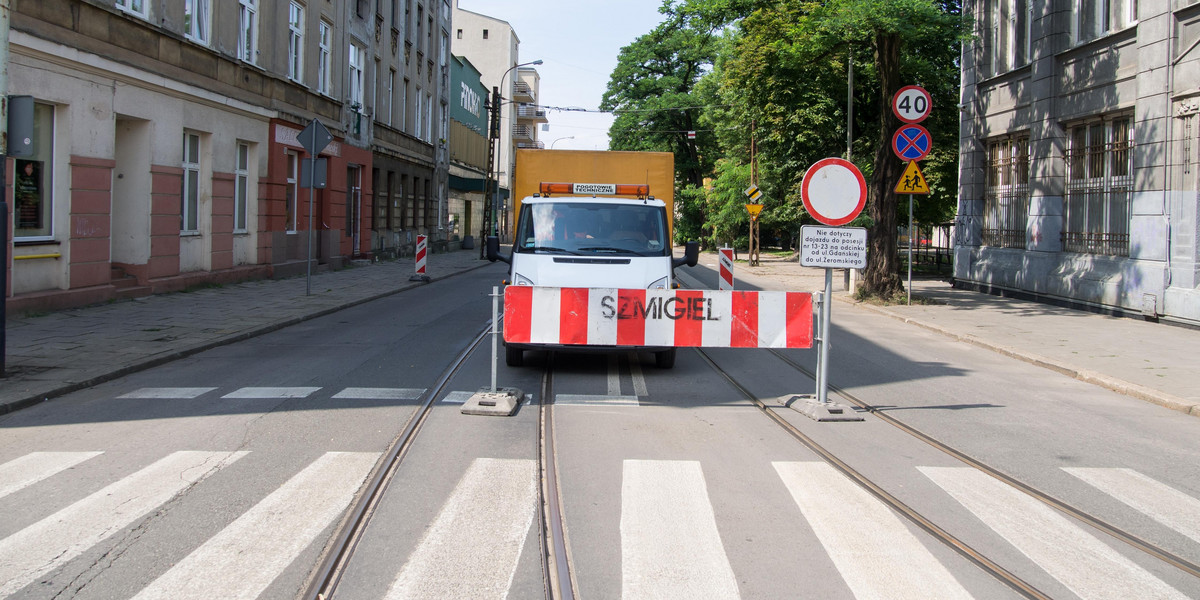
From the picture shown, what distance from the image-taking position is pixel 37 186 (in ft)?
45.1

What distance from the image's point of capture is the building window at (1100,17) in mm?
16609

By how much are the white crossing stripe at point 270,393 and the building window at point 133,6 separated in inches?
400

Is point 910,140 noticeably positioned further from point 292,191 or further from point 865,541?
point 292,191

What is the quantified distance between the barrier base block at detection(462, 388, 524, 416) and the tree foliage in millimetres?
11929

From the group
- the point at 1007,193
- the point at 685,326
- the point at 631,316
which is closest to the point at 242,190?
the point at 631,316

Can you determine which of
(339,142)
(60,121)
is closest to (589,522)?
(60,121)

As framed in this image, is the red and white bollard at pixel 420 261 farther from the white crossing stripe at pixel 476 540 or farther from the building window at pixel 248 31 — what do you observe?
the white crossing stripe at pixel 476 540

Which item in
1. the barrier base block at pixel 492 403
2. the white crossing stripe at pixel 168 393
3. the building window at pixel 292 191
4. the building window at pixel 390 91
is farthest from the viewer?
the building window at pixel 390 91

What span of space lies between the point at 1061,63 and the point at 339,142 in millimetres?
19697

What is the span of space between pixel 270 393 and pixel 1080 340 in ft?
36.2

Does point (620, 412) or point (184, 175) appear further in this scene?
point (184, 175)

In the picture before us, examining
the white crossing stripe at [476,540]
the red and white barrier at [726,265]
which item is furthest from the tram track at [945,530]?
Answer: the red and white barrier at [726,265]

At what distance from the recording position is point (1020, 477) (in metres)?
6.07

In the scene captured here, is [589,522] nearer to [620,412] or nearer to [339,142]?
[620,412]
